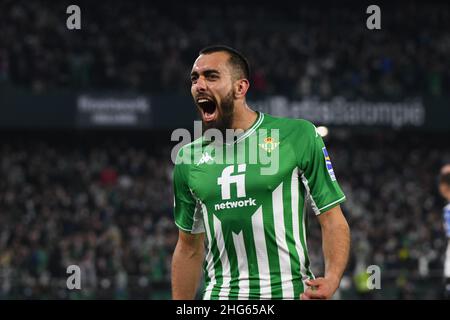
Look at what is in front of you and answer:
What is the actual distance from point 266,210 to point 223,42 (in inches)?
961

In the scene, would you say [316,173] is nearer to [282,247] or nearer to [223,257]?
[282,247]

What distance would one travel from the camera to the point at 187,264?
468cm

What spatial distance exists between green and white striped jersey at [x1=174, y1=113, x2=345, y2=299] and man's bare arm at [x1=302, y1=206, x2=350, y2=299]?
2.6 inches

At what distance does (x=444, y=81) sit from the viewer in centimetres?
2884

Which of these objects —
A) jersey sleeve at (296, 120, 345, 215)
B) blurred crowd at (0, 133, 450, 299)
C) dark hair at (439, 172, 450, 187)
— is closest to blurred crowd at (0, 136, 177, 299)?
blurred crowd at (0, 133, 450, 299)

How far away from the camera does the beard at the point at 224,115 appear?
14.4ft

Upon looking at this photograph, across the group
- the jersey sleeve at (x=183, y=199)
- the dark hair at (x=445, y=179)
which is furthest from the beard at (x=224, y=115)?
the dark hair at (x=445, y=179)

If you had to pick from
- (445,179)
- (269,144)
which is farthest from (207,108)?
(445,179)

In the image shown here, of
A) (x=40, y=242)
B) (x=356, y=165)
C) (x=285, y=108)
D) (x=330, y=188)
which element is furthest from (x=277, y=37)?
(x=330, y=188)

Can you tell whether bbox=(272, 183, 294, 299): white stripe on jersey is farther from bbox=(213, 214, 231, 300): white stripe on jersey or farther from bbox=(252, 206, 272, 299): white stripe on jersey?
bbox=(213, 214, 231, 300): white stripe on jersey

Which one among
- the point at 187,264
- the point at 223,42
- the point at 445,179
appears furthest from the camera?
the point at 223,42

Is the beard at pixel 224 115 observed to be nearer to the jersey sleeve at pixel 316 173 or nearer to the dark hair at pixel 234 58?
the dark hair at pixel 234 58

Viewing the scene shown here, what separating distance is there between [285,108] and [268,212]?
2318 cm

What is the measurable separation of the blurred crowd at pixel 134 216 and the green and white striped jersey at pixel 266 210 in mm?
12172
